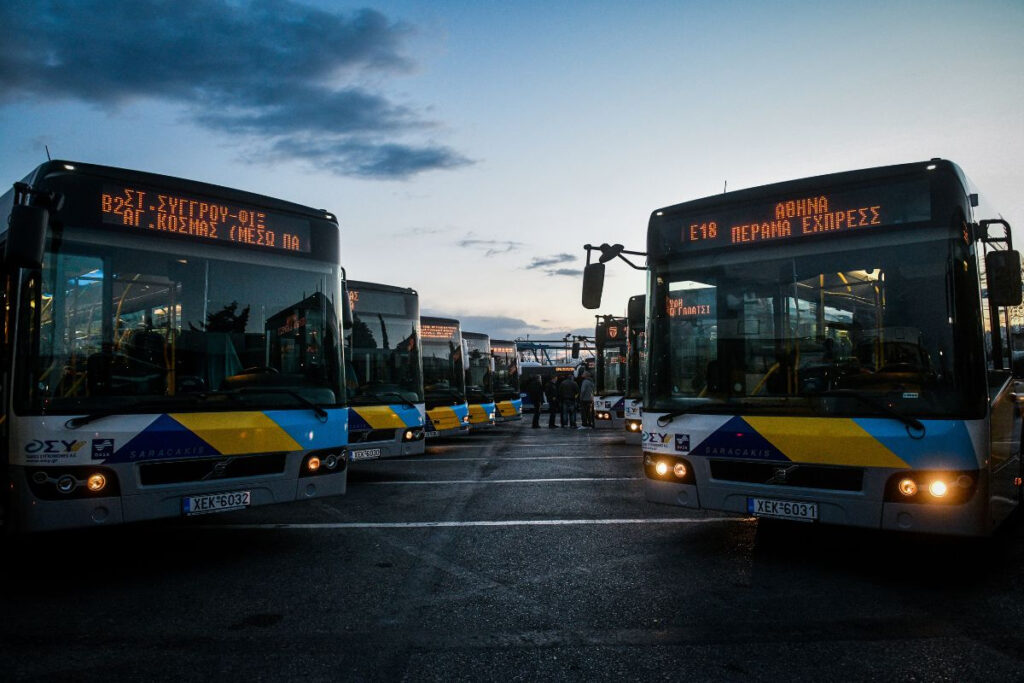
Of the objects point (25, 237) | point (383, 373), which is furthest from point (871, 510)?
point (383, 373)

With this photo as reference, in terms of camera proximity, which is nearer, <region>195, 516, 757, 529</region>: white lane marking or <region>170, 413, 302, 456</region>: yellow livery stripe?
<region>170, 413, 302, 456</region>: yellow livery stripe

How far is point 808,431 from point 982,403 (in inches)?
43.4

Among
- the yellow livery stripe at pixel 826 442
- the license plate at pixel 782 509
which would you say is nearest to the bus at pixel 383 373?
the license plate at pixel 782 509

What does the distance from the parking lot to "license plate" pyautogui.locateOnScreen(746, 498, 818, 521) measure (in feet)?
1.49

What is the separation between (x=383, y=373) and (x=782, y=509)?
28.5 feet

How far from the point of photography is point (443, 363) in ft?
61.8

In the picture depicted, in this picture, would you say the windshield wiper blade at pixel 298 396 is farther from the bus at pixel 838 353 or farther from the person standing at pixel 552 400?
the person standing at pixel 552 400

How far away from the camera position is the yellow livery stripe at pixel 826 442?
5508 millimetres

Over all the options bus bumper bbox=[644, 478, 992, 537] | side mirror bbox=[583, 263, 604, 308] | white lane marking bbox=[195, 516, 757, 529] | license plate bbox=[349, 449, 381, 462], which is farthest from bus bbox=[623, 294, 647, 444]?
bus bumper bbox=[644, 478, 992, 537]

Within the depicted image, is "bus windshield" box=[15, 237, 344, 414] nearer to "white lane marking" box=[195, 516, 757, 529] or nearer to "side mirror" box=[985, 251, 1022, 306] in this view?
"white lane marking" box=[195, 516, 757, 529]

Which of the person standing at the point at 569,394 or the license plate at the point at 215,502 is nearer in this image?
the license plate at the point at 215,502

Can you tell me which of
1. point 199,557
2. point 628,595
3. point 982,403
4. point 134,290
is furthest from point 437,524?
point 982,403

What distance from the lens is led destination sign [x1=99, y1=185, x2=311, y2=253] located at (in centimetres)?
598

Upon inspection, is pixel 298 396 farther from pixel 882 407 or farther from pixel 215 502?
pixel 882 407
